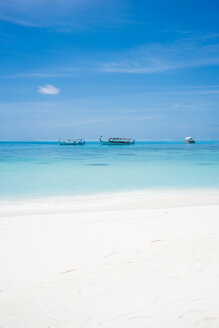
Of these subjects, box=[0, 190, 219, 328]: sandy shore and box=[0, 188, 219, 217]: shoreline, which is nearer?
box=[0, 190, 219, 328]: sandy shore

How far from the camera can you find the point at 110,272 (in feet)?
11.3

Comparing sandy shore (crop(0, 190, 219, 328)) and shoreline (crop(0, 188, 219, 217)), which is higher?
sandy shore (crop(0, 190, 219, 328))

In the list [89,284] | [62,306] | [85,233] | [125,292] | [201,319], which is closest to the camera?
[201,319]

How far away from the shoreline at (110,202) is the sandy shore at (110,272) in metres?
1.80

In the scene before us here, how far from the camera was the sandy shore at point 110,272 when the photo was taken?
2.60 meters

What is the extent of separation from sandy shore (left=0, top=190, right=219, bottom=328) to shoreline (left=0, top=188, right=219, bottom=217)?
180cm

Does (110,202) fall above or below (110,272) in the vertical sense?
below

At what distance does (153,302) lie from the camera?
2787 mm

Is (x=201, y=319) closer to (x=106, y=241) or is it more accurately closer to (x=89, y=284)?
(x=89, y=284)

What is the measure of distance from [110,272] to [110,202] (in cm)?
592

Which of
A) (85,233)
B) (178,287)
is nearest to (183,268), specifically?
(178,287)

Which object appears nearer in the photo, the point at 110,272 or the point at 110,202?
the point at 110,272

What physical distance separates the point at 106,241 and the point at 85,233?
27.6 inches

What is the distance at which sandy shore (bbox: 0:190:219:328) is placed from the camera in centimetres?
260
